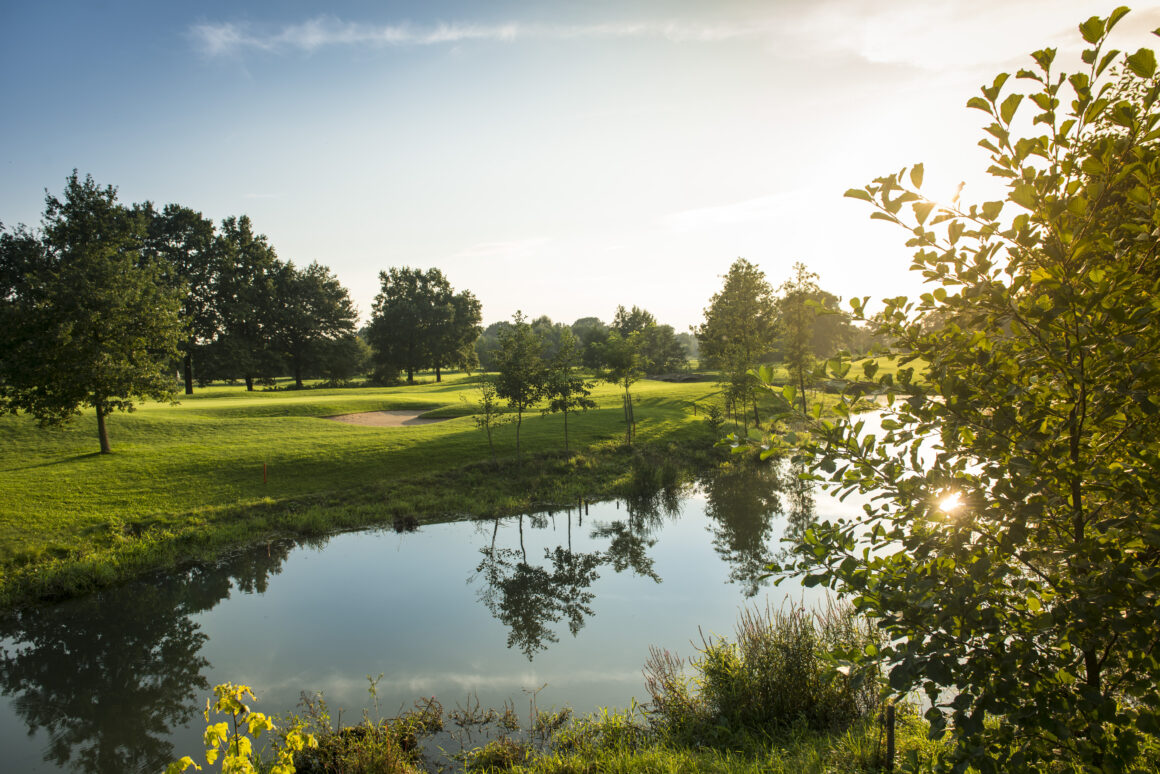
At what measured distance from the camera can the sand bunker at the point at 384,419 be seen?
28.3 meters

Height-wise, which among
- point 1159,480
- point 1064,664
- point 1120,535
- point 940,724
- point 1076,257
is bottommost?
point 940,724

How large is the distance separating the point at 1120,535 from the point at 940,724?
1015mm

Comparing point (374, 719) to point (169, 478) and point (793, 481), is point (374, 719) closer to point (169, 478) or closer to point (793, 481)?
point (169, 478)

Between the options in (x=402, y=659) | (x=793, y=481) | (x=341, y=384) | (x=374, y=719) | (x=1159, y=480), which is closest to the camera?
(x=1159, y=480)

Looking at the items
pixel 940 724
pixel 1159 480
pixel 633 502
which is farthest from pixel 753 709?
pixel 633 502

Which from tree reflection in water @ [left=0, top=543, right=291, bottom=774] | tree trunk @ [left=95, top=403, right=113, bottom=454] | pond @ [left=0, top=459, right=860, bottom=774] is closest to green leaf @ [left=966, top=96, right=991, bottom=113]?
pond @ [left=0, top=459, right=860, bottom=774]

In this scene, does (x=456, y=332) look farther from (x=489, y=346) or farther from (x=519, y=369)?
(x=489, y=346)

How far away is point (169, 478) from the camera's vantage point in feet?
57.3

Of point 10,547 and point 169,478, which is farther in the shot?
point 169,478

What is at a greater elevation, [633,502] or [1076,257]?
[1076,257]

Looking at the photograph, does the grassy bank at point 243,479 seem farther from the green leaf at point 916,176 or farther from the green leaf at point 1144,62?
the green leaf at point 1144,62

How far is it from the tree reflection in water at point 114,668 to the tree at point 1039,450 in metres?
8.67

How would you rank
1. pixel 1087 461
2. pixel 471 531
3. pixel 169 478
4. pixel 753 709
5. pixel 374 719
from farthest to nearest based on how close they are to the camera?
pixel 169 478, pixel 471 531, pixel 374 719, pixel 753 709, pixel 1087 461

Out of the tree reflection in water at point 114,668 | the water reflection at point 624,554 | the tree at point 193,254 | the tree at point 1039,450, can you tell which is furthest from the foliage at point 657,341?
the tree at point 1039,450
